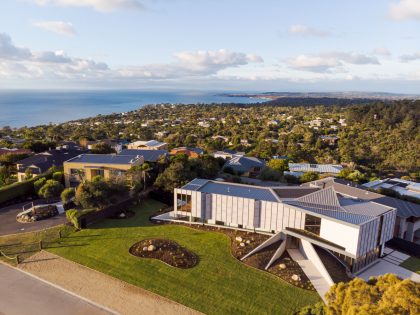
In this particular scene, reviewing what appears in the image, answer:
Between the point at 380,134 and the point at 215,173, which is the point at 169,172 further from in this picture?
the point at 380,134

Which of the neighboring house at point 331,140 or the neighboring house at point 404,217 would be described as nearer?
the neighboring house at point 404,217

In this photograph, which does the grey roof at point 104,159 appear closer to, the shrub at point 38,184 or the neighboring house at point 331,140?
the shrub at point 38,184

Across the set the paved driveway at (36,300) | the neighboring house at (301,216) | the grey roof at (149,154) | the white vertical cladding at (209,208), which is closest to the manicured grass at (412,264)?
the neighboring house at (301,216)

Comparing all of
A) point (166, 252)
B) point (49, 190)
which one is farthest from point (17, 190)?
point (166, 252)

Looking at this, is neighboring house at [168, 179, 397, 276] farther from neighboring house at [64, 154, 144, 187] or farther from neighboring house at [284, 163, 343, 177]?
neighboring house at [284, 163, 343, 177]

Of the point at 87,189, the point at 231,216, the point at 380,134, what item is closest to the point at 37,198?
the point at 87,189

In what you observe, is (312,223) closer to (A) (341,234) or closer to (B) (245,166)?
(A) (341,234)

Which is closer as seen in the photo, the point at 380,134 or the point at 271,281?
the point at 271,281
